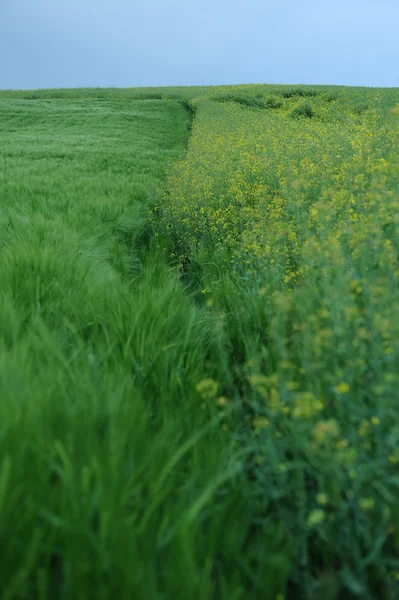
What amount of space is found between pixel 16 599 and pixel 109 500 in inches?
10.5

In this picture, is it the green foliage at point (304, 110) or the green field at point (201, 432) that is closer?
the green field at point (201, 432)

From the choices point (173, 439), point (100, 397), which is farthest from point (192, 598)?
point (100, 397)

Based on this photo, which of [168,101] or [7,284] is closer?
[7,284]

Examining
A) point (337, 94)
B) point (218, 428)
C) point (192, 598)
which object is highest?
point (337, 94)

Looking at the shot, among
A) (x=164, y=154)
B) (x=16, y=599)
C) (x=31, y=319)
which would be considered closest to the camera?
(x=16, y=599)

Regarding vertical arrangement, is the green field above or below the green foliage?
below

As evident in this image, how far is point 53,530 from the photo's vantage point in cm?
114

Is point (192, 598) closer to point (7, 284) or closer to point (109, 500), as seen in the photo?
point (109, 500)

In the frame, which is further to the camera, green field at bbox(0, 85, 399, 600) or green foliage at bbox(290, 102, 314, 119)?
green foliage at bbox(290, 102, 314, 119)

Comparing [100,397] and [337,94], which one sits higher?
[337,94]

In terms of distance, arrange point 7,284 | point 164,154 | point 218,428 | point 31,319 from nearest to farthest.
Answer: point 218,428 < point 31,319 < point 7,284 < point 164,154

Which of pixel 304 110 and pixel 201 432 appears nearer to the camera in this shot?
pixel 201 432

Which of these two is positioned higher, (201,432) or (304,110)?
(304,110)

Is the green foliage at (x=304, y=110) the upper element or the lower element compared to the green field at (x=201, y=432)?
upper
